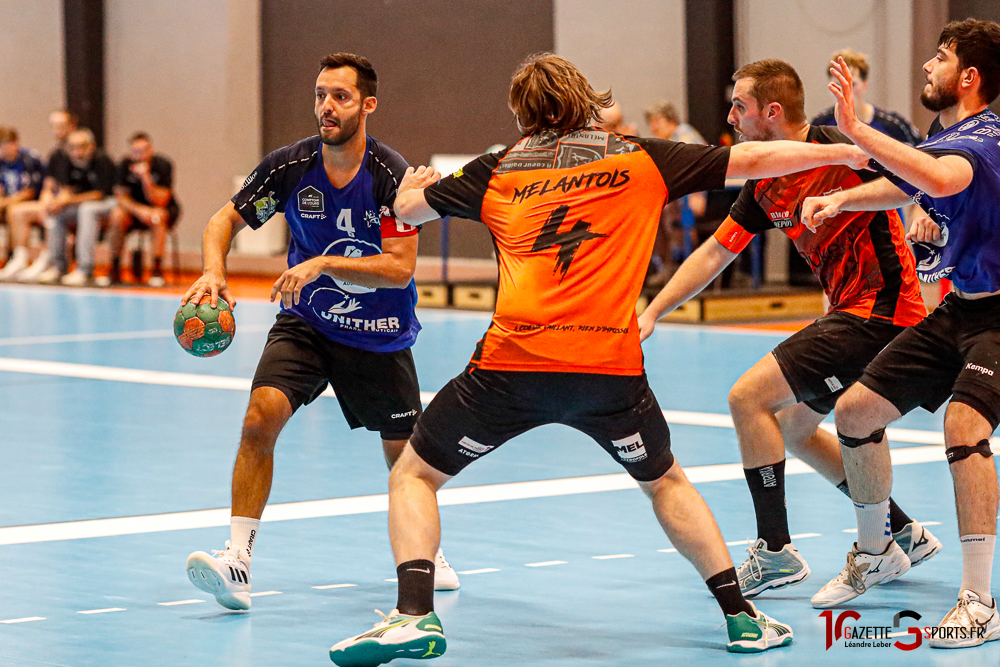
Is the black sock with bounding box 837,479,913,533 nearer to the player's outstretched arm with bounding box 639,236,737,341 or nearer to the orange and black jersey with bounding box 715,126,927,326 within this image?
the orange and black jersey with bounding box 715,126,927,326

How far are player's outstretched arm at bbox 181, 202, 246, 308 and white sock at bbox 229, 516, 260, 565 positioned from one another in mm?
809

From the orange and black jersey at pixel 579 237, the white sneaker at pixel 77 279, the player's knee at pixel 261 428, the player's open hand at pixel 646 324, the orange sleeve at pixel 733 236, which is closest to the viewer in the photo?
the orange and black jersey at pixel 579 237

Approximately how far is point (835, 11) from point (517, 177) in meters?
14.1

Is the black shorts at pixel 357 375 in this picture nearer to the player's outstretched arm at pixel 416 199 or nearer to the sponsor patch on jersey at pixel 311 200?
the sponsor patch on jersey at pixel 311 200

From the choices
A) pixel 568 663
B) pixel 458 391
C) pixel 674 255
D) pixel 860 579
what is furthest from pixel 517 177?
pixel 674 255

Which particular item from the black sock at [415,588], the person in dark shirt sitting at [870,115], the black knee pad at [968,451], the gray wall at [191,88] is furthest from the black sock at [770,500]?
the gray wall at [191,88]

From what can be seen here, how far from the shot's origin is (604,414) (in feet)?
16.5

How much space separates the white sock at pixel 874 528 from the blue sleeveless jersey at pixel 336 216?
194 centimetres

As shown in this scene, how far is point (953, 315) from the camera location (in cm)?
564

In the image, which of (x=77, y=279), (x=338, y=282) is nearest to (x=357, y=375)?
(x=338, y=282)

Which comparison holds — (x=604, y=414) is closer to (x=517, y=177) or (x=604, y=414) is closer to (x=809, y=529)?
(x=517, y=177)

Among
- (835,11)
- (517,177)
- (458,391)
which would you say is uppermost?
(835,11)

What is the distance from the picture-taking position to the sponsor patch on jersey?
248 inches

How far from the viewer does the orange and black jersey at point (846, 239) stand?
615 cm
